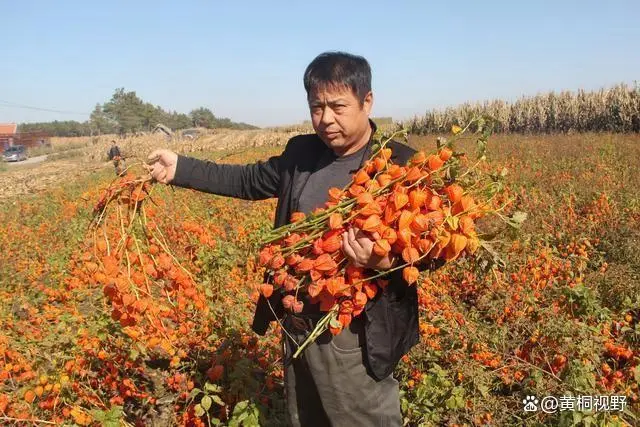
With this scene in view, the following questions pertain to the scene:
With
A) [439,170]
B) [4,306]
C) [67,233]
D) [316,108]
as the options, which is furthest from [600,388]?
[67,233]

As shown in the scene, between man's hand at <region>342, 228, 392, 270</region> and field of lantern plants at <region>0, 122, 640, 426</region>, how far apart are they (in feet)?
0.20

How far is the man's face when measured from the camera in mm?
1770

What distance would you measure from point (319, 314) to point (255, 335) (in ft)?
5.61

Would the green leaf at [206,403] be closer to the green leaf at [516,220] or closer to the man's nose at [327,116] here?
the man's nose at [327,116]

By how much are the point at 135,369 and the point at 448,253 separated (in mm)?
2377

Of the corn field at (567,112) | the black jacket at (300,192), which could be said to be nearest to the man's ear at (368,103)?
the black jacket at (300,192)

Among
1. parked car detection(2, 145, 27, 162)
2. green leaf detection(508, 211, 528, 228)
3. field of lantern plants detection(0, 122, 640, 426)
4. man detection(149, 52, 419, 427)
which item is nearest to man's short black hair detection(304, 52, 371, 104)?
man detection(149, 52, 419, 427)

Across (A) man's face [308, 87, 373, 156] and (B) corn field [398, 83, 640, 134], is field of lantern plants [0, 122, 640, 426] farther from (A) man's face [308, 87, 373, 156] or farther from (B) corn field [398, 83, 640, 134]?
(B) corn field [398, 83, 640, 134]

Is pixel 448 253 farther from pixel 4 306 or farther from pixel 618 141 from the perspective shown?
pixel 618 141

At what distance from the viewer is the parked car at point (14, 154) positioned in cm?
3819

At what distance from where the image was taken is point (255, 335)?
3.40 meters

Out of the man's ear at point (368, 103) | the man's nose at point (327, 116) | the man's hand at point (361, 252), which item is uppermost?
the man's ear at point (368, 103)

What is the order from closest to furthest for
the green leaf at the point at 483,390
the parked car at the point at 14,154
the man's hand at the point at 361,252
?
the man's hand at the point at 361,252 → the green leaf at the point at 483,390 → the parked car at the point at 14,154

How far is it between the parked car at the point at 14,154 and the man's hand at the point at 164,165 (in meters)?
44.3
